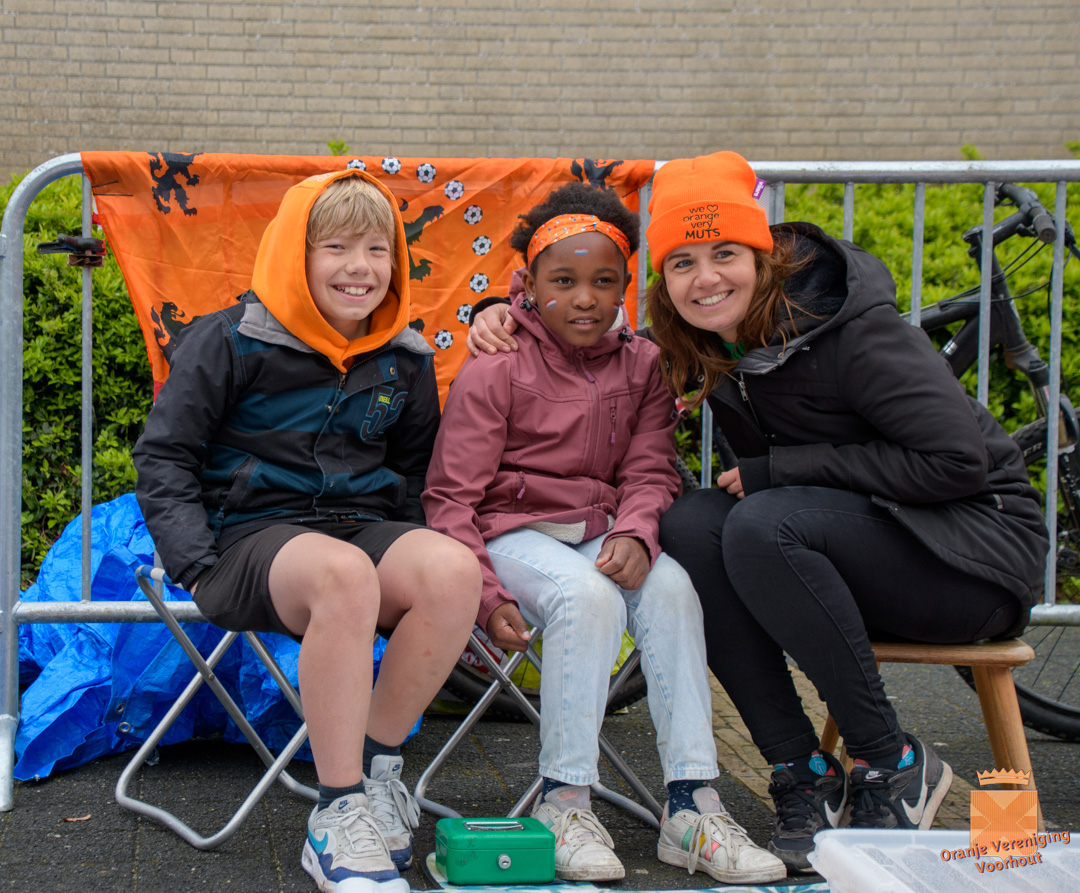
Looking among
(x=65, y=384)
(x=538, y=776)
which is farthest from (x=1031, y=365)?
(x=65, y=384)

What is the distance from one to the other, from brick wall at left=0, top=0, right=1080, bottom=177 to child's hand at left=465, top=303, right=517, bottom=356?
5.27 metres

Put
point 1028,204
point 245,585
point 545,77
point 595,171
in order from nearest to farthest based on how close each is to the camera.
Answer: point 245,585 → point 595,171 → point 1028,204 → point 545,77

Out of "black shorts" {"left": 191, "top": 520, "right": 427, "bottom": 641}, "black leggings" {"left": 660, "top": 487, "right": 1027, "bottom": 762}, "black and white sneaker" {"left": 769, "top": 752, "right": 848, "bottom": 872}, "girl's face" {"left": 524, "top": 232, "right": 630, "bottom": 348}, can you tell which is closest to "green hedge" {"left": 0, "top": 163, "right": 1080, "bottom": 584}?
"black shorts" {"left": 191, "top": 520, "right": 427, "bottom": 641}

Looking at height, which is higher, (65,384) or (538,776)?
(65,384)

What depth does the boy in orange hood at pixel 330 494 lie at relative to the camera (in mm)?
2143

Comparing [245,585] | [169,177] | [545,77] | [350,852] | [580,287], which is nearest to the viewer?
[350,852]

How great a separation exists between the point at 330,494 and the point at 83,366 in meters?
0.89

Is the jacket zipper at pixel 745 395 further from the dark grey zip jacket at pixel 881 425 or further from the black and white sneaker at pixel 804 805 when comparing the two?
the black and white sneaker at pixel 804 805

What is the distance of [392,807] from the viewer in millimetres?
2291

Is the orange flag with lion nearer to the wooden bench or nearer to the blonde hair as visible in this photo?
the blonde hair

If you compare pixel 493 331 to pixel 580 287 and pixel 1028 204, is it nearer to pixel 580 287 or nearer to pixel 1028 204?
pixel 580 287

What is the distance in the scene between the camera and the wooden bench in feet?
7.52

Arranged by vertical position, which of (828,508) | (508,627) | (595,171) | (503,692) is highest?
(595,171)

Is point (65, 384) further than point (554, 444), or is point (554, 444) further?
point (65, 384)
